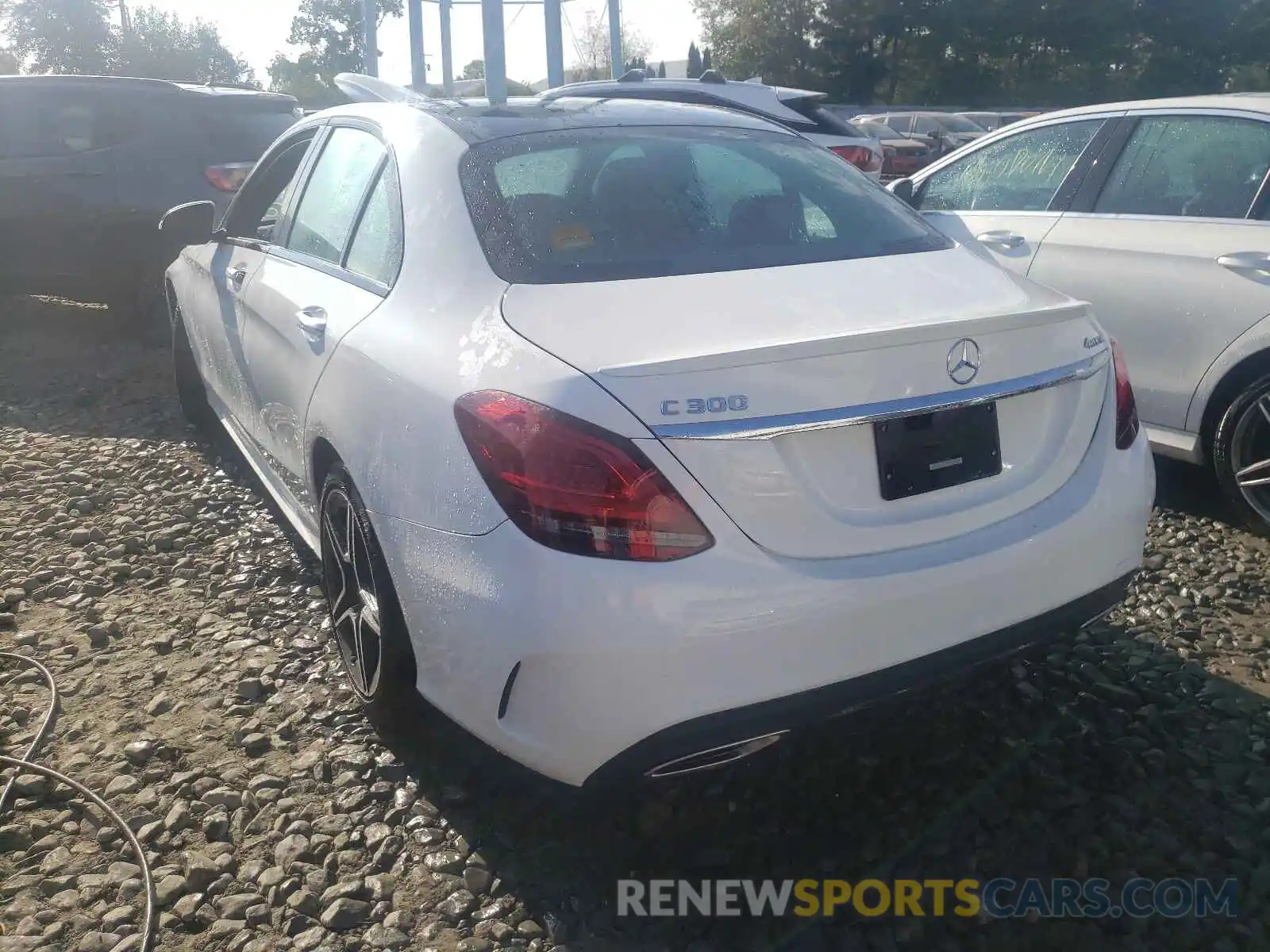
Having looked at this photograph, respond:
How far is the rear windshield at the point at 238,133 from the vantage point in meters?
7.36

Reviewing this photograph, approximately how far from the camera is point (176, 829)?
2566 mm

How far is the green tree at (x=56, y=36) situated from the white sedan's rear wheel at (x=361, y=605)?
63265 millimetres

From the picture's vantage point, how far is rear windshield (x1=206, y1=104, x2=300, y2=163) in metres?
7.36

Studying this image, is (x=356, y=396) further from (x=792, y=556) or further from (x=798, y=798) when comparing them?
(x=798, y=798)

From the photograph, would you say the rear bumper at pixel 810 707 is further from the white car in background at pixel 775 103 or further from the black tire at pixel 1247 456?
the white car in background at pixel 775 103

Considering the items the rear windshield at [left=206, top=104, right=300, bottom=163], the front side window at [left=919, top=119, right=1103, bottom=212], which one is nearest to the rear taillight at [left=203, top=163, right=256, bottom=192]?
the rear windshield at [left=206, top=104, right=300, bottom=163]

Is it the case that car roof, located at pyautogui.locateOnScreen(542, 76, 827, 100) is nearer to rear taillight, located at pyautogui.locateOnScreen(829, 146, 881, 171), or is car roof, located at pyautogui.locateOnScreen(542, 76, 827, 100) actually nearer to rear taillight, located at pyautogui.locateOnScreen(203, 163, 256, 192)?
rear taillight, located at pyautogui.locateOnScreen(829, 146, 881, 171)

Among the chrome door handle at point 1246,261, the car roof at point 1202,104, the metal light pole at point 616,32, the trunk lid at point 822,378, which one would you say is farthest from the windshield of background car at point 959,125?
the trunk lid at point 822,378

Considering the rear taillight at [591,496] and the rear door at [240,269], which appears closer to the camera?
the rear taillight at [591,496]

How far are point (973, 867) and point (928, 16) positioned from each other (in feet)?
185

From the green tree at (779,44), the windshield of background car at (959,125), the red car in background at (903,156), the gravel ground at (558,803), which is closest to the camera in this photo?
the gravel ground at (558,803)

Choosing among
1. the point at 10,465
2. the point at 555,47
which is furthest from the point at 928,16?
the point at 10,465

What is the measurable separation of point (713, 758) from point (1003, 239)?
10.8 feet

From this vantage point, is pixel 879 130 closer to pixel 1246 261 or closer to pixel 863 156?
pixel 863 156
